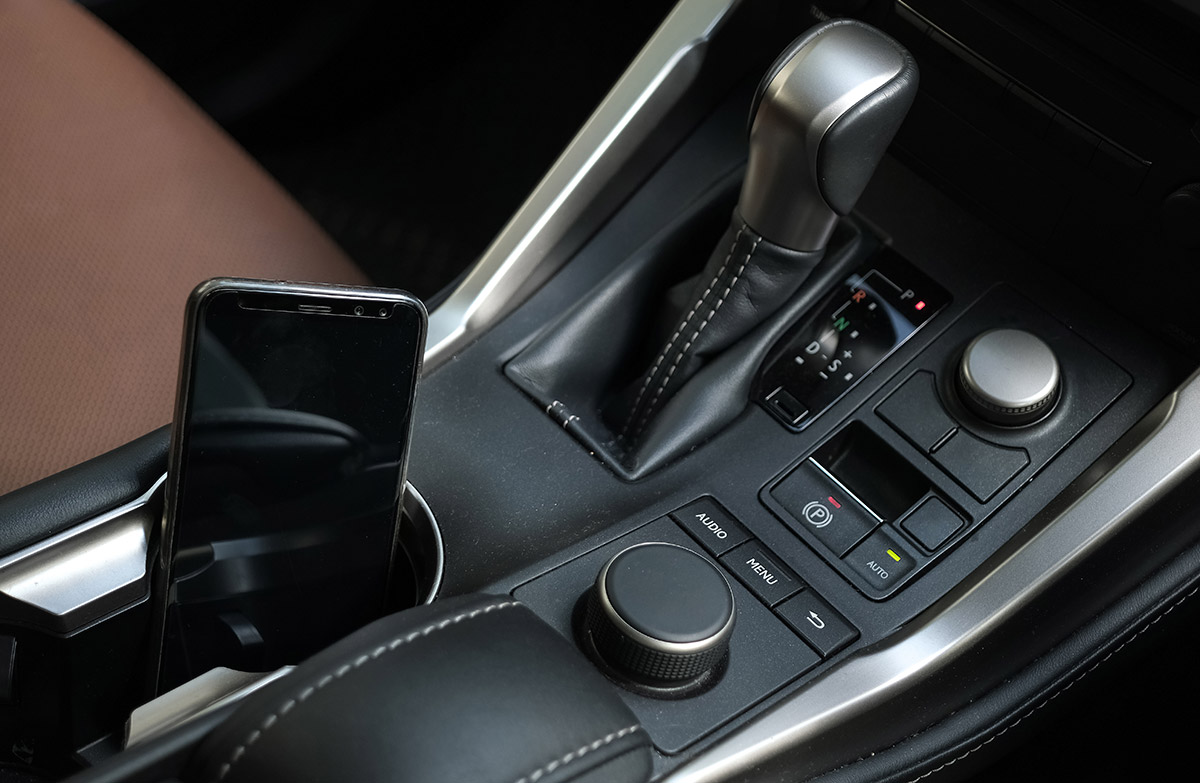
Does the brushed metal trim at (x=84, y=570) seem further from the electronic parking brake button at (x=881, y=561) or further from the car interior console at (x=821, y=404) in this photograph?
the electronic parking brake button at (x=881, y=561)

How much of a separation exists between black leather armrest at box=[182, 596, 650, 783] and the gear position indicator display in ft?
1.20

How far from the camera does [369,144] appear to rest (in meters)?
1.44

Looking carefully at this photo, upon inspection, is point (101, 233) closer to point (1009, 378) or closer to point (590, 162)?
point (590, 162)

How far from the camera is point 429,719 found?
1.34ft

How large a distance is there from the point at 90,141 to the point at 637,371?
46 centimetres

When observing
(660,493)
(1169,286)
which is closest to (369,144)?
(660,493)

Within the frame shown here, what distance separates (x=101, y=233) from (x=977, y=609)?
0.66 m

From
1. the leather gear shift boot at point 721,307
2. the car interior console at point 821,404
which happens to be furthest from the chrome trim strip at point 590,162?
the leather gear shift boot at point 721,307

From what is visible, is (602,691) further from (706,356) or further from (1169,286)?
(1169,286)

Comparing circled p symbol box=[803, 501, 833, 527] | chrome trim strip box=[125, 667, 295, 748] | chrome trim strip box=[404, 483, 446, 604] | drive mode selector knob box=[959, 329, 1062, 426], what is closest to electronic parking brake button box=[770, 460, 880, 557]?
circled p symbol box=[803, 501, 833, 527]

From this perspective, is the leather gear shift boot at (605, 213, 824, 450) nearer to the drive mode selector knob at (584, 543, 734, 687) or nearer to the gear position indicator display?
the gear position indicator display

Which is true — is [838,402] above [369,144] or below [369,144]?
above

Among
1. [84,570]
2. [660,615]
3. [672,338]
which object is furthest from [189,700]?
[672,338]

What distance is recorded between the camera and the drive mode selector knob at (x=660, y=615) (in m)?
0.60
